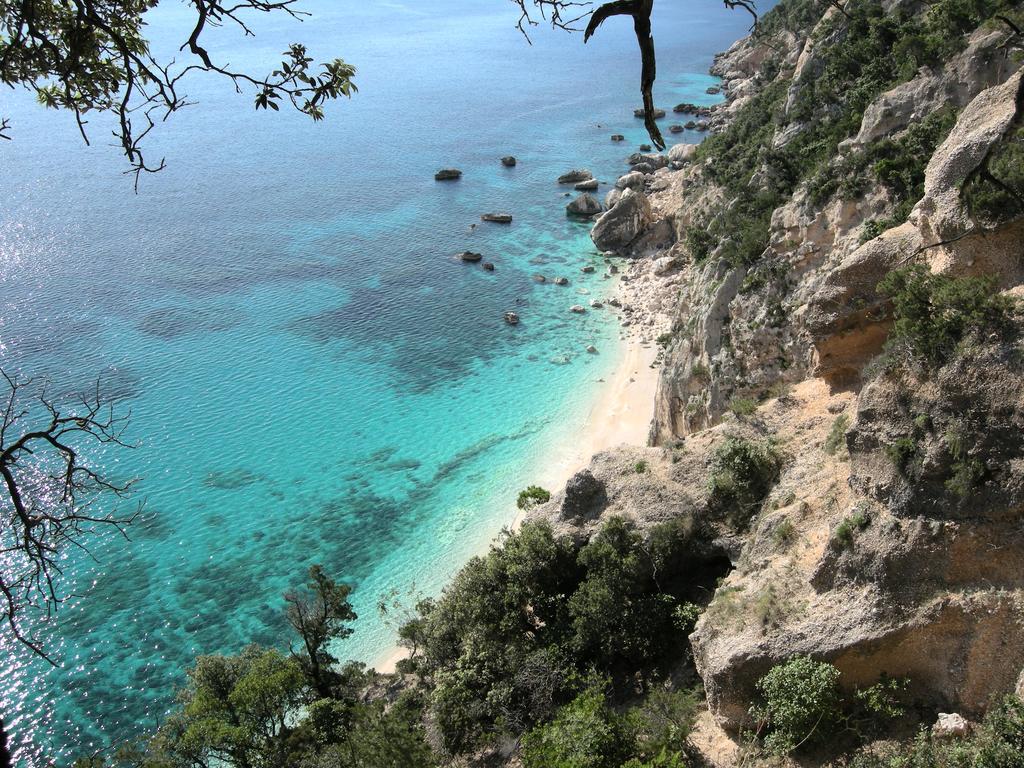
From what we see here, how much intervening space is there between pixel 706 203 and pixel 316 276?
103ft

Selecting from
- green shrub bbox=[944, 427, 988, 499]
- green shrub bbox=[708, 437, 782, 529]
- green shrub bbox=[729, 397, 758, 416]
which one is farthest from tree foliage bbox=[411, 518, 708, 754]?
green shrub bbox=[944, 427, 988, 499]

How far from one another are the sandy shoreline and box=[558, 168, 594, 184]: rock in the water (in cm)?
3593

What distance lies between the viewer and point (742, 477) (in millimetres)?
19703

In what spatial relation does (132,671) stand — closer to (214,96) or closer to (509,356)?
(509,356)

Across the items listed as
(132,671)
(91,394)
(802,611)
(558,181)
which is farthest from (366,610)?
(558,181)

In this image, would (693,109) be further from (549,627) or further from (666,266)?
(549,627)

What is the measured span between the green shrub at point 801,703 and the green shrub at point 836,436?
5915 millimetres

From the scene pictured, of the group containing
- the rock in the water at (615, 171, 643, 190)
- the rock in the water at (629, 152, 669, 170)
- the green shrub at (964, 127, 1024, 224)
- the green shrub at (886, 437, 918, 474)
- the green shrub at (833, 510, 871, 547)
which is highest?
the green shrub at (964, 127, 1024, 224)

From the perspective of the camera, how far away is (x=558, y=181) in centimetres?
7594

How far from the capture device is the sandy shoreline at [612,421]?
35250 mm

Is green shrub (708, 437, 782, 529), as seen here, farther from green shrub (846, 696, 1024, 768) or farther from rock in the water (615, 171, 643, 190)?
rock in the water (615, 171, 643, 190)

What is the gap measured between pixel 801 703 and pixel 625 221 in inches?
1923

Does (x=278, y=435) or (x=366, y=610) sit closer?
(x=366, y=610)

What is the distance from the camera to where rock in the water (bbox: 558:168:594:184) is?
246 feet
